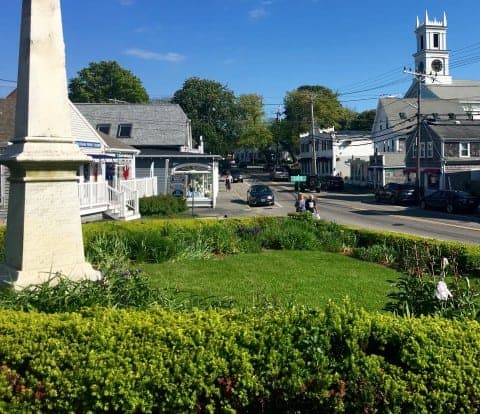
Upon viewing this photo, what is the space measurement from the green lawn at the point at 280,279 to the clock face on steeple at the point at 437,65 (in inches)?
4116

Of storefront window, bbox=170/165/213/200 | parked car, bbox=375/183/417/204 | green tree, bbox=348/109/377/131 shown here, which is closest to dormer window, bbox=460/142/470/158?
parked car, bbox=375/183/417/204

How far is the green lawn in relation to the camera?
8422mm

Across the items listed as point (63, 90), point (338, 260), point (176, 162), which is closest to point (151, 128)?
point (176, 162)

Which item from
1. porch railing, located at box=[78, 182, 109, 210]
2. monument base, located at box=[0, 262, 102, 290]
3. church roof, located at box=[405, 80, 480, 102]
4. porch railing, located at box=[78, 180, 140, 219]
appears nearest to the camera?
monument base, located at box=[0, 262, 102, 290]

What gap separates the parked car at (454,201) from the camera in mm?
32875

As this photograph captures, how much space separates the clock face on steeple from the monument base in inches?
4389

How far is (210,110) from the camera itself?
86500 mm

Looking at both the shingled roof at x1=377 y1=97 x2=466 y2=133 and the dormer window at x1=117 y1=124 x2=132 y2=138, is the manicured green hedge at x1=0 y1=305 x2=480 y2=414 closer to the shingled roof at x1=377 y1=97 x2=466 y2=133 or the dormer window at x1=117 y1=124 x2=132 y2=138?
the dormer window at x1=117 y1=124 x2=132 y2=138

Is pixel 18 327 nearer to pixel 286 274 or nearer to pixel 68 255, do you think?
pixel 68 255

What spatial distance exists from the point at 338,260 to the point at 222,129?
7634cm

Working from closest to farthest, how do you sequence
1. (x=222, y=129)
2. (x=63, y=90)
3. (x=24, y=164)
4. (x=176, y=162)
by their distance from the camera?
(x=24, y=164), (x=63, y=90), (x=176, y=162), (x=222, y=129)

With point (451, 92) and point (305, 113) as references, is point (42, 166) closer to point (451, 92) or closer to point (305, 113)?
point (451, 92)

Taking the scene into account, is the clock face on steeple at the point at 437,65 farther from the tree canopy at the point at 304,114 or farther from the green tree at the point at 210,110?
the green tree at the point at 210,110

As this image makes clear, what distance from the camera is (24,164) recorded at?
6.62 m
